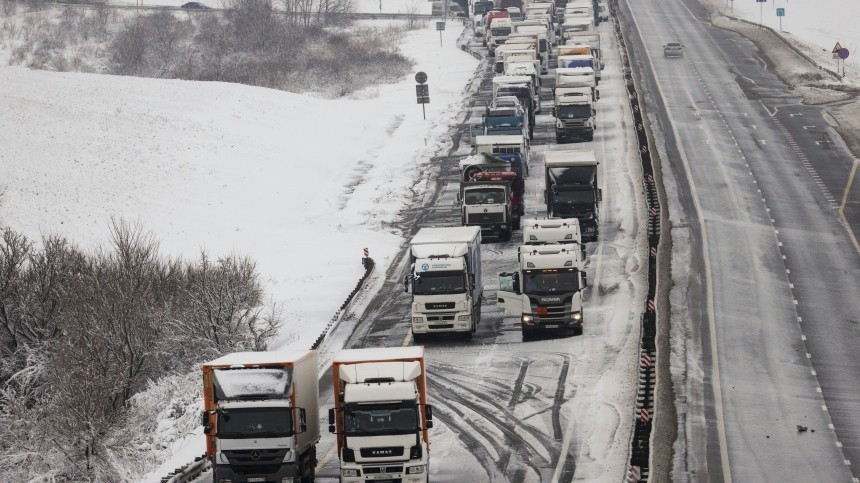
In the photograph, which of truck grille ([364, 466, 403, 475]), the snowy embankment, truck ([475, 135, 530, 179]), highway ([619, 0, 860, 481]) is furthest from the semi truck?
truck grille ([364, 466, 403, 475])

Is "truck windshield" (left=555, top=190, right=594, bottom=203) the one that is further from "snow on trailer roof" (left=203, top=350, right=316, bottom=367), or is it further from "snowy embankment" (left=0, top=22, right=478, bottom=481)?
"snow on trailer roof" (left=203, top=350, right=316, bottom=367)

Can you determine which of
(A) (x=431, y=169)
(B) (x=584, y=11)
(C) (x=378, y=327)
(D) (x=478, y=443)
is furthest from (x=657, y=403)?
(B) (x=584, y=11)

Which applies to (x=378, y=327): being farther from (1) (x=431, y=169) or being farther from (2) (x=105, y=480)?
(1) (x=431, y=169)

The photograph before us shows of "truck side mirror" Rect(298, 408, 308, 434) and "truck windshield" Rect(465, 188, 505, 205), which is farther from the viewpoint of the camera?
"truck windshield" Rect(465, 188, 505, 205)

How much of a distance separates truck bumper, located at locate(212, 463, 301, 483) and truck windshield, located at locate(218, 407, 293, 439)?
2.35 feet

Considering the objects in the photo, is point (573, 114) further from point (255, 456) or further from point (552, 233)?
point (255, 456)

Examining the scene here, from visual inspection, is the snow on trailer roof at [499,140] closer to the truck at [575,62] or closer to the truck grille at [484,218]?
the truck grille at [484,218]

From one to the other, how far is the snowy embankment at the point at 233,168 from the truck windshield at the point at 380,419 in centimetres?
1774

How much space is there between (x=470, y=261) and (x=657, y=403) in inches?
423

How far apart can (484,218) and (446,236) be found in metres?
11.1

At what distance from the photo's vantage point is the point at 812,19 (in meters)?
150

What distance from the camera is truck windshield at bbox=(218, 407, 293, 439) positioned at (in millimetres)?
27266

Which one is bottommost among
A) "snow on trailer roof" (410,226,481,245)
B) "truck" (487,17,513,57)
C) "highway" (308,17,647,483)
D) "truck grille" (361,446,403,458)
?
"highway" (308,17,647,483)

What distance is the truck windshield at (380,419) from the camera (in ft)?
89.8
